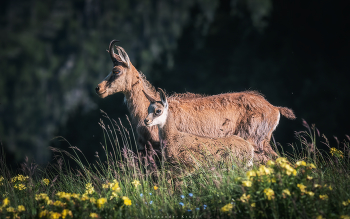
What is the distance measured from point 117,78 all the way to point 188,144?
1997 mm

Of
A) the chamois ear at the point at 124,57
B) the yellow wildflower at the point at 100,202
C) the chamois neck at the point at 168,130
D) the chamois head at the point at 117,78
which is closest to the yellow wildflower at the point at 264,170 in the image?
the yellow wildflower at the point at 100,202

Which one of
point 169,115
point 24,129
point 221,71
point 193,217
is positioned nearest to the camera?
point 193,217

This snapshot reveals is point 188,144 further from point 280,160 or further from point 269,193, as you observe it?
point 269,193

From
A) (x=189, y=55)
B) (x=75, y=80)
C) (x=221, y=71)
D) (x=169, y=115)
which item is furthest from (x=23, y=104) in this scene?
(x=169, y=115)

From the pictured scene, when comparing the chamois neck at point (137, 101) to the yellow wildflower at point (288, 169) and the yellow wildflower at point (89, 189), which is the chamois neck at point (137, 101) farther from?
the yellow wildflower at point (288, 169)

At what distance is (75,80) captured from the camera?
36.5m

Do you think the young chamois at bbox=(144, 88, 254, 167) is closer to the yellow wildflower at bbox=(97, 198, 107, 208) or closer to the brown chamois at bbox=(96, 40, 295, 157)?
the brown chamois at bbox=(96, 40, 295, 157)

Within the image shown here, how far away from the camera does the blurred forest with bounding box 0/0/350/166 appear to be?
10625 millimetres

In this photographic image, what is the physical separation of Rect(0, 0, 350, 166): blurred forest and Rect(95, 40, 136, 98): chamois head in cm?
159

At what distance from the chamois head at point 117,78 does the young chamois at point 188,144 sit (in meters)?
1.18

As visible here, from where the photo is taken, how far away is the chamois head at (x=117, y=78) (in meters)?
5.59

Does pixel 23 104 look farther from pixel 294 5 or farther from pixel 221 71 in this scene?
pixel 294 5

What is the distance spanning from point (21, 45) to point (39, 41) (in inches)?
85.3

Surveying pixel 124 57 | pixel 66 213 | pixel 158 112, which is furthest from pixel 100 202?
pixel 124 57
